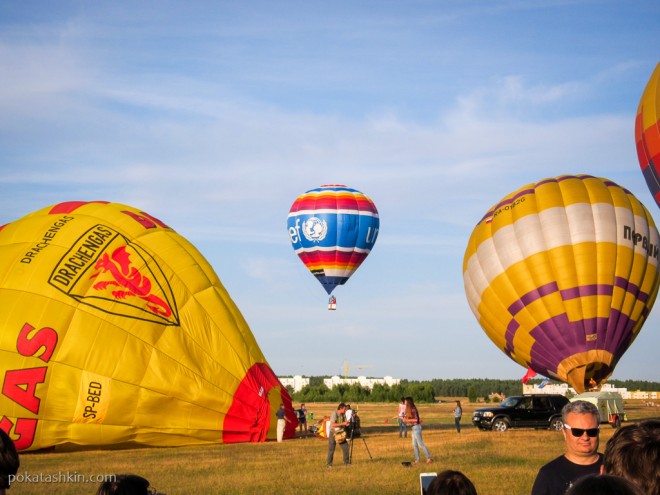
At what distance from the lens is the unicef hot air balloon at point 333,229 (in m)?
42.2

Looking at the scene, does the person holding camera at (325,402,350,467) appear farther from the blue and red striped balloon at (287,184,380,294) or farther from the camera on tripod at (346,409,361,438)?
the blue and red striped balloon at (287,184,380,294)

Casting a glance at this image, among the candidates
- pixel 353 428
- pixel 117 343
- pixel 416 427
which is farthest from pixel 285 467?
pixel 117 343

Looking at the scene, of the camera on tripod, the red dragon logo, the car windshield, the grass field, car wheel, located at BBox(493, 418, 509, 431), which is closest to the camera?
the grass field

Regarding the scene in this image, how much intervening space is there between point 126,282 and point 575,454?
16.5 m

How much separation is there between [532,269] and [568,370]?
12.5 ft

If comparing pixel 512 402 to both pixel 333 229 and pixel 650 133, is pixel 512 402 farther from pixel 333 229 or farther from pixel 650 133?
pixel 333 229

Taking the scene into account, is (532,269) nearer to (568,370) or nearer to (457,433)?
(568,370)

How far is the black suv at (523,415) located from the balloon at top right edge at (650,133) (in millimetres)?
10933

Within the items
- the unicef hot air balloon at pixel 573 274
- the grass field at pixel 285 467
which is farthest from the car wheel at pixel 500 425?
the grass field at pixel 285 467

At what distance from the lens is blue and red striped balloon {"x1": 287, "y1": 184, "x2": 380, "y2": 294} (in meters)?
42.2

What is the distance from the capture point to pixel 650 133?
23266 millimetres

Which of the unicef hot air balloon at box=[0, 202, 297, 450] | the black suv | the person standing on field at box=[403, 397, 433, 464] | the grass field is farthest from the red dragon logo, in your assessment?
the black suv

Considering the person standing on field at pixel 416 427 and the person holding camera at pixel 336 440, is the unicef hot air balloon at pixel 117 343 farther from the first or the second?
the person standing on field at pixel 416 427

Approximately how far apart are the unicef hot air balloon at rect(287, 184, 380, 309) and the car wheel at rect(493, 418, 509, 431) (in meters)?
14.1
